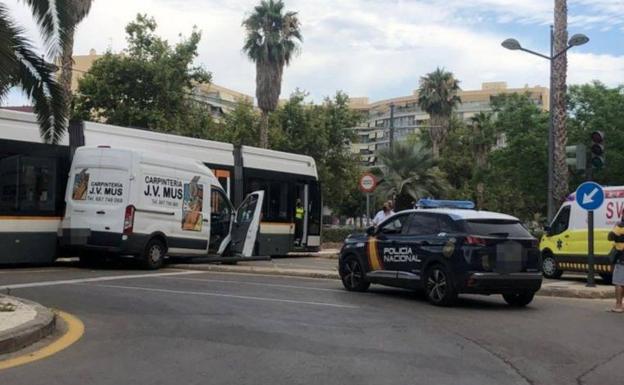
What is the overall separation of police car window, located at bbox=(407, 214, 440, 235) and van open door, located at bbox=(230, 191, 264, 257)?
7147mm

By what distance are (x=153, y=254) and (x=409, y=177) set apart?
79.6ft

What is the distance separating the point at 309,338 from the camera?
8.34m

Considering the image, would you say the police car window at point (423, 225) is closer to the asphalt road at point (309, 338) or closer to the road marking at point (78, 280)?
the asphalt road at point (309, 338)

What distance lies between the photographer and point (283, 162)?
23609mm

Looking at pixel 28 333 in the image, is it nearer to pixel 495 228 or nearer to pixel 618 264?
pixel 495 228

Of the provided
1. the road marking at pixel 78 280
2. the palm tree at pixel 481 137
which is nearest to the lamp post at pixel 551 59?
the road marking at pixel 78 280

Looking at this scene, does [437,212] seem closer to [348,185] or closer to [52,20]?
[52,20]

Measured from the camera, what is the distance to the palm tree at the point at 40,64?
1012 cm

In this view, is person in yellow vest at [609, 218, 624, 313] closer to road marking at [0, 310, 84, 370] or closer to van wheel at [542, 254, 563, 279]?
van wheel at [542, 254, 563, 279]

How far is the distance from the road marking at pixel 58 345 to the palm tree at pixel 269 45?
30.0 m

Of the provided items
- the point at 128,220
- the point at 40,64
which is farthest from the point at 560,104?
the point at 40,64

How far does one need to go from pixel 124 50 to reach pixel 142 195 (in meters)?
16.7

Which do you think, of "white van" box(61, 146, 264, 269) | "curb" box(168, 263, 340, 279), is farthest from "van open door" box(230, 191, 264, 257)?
"white van" box(61, 146, 264, 269)

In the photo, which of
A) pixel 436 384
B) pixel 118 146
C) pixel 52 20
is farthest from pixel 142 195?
pixel 436 384
